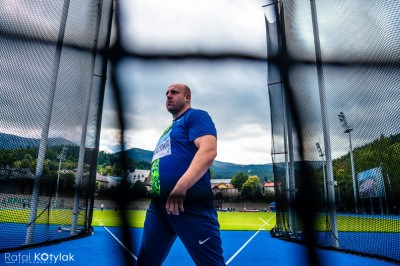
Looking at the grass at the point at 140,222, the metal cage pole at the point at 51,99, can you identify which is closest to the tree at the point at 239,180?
the grass at the point at 140,222

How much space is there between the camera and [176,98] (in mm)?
1419

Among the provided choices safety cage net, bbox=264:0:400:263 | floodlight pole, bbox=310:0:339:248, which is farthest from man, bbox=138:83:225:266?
floodlight pole, bbox=310:0:339:248

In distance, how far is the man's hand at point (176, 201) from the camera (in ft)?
3.53

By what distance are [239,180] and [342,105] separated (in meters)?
0.75

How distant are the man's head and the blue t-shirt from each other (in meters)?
0.08

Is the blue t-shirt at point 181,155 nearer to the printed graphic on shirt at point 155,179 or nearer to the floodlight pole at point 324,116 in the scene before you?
the printed graphic on shirt at point 155,179

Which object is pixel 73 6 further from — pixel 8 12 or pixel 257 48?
pixel 257 48

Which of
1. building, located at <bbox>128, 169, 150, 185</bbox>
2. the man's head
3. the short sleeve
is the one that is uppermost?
the man's head

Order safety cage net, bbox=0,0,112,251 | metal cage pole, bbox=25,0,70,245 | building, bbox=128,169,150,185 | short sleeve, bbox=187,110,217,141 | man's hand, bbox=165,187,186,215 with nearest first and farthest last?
man's hand, bbox=165,187,186,215 → short sleeve, bbox=187,110,217,141 → building, bbox=128,169,150,185 → safety cage net, bbox=0,0,112,251 → metal cage pole, bbox=25,0,70,245

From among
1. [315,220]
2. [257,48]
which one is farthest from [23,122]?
[315,220]

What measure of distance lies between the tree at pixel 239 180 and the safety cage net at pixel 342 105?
0.66 feet

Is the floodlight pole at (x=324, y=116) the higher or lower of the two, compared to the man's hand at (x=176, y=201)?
higher

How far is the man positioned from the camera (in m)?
1.11

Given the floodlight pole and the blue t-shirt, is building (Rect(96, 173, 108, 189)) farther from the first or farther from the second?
the floodlight pole
